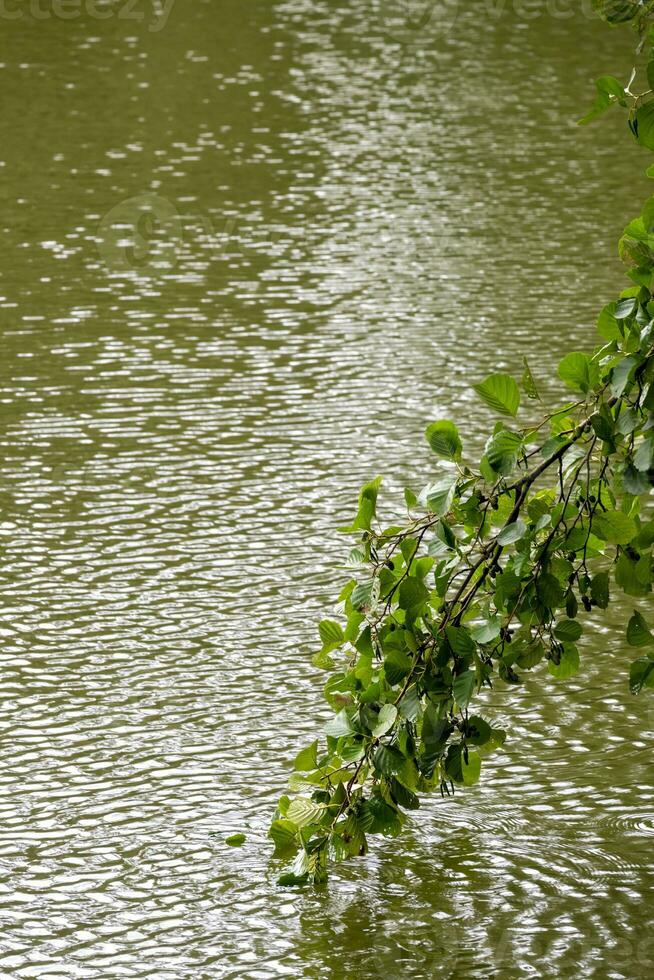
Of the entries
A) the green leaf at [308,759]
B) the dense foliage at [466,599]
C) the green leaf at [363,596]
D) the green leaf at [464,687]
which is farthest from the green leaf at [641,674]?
the green leaf at [308,759]

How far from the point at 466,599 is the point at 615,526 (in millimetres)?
386

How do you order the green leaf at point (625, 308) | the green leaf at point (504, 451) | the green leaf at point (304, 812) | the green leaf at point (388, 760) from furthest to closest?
the green leaf at point (304, 812)
the green leaf at point (388, 760)
the green leaf at point (504, 451)
the green leaf at point (625, 308)

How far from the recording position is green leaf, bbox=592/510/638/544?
3645 millimetres

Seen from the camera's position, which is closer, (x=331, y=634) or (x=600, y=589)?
(x=600, y=589)

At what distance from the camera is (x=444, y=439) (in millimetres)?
3664

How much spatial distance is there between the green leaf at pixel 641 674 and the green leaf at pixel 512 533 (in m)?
0.45

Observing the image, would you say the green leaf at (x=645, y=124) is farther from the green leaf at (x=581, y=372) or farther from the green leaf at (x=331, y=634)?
the green leaf at (x=331, y=634)

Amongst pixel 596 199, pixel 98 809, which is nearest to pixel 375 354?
pixel 596 199

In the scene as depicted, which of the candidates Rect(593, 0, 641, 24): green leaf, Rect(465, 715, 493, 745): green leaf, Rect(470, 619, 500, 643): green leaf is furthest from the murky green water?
Rect(593, 0, 641, 24): green leaf

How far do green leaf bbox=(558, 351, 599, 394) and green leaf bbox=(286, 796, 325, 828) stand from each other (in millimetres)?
1163

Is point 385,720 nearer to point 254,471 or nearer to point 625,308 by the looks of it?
point 625,308

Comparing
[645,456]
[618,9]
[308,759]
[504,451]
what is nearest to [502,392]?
[504,451]

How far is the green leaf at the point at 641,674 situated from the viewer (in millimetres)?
3715

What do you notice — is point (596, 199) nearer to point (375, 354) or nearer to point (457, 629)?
point (375, 354)
